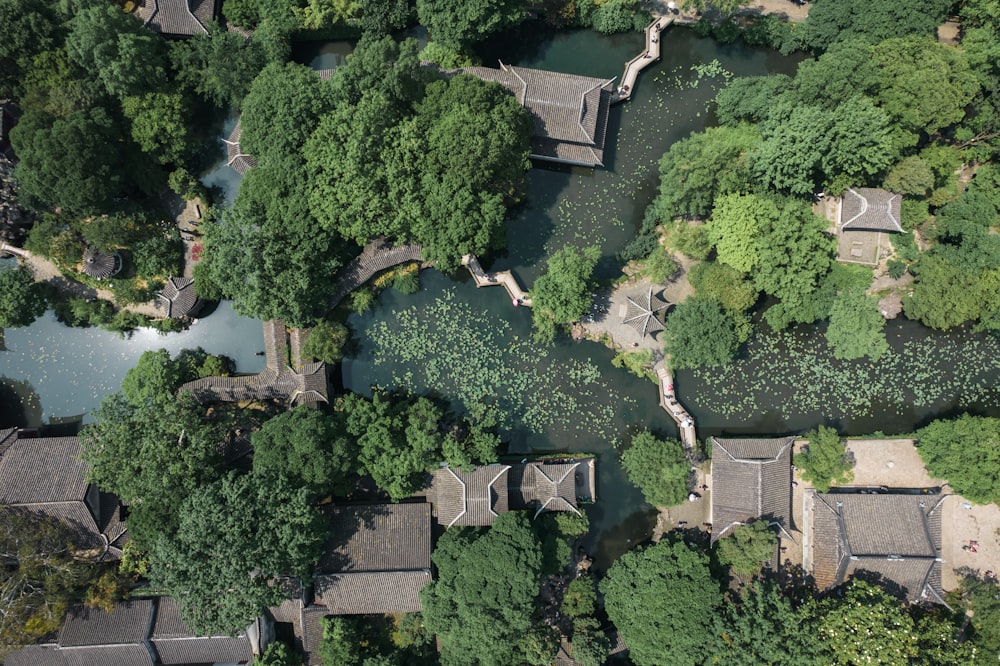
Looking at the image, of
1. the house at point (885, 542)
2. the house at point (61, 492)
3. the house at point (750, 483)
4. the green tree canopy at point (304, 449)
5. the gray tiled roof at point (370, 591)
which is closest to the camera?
the green tree canopy at point (304, 449)

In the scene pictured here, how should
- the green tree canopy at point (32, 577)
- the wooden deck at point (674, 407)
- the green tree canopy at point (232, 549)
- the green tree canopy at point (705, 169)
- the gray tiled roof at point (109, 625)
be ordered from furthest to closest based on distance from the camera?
the wooden deck at point (674, 407)
the green tree canopy at point (705, 169)
the gray tiled roof at point (109, 625)
the green tree canopy at point (32, 577)
the green tree canopy at point (232, 549)

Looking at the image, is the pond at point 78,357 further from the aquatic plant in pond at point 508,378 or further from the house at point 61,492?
the aquatic plant in pond at point 508,378

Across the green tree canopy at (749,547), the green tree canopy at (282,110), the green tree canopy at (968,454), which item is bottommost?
the green tree canopy at (749,547)

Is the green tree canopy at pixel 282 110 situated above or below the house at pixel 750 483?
above

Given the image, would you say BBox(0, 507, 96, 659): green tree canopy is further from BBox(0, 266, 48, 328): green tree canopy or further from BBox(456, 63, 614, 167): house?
BBox(456, 63, 614, 167): house

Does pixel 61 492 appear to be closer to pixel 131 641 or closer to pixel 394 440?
pixel 131 641

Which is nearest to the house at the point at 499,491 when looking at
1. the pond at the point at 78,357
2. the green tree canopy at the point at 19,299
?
the pond at the point at 78,357
